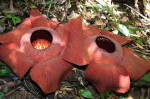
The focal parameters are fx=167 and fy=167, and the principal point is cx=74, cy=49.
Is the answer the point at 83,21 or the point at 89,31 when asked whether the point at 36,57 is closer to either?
the point at 89,31

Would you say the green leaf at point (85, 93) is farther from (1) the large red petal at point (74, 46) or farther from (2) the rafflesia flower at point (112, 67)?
(1) the large red petal at point (74, 46)

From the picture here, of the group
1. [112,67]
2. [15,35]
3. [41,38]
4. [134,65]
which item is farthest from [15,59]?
[134,65]

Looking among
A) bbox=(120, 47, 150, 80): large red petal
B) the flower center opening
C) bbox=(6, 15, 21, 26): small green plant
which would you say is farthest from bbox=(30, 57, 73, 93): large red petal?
bbox=(6, 15, 21, 26): small green plant

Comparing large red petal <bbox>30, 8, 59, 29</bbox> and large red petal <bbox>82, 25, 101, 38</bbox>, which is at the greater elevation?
large red petal <bbox>30, 8, 59, 29</bbox>

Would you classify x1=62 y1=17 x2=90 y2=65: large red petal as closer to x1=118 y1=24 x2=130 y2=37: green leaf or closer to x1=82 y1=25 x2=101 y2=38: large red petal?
x1=82 y1=25 x2=101 y2=38: large red petal

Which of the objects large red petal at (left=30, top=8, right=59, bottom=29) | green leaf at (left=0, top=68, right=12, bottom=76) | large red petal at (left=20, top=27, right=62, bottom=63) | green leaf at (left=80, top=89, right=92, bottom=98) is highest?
large red petal at (left=30, top=8, right=59, bottom=29)

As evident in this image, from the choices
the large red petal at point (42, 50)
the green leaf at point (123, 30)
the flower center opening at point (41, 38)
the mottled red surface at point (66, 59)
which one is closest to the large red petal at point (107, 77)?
the mottled red surface at point (66, 59)

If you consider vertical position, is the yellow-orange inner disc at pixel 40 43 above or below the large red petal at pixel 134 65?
above

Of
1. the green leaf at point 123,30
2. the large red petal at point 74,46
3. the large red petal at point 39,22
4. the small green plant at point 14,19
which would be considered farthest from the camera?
the green leaf at point 123,30
